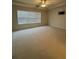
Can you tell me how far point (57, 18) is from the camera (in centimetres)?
866

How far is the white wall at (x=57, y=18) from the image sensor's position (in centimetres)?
762

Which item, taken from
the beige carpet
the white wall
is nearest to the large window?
the white wall

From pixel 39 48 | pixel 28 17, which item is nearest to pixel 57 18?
pixel 28 17

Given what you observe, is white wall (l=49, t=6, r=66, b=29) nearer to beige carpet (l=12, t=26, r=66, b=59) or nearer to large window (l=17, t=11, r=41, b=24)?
large window (l=17, t=11, r=41, b=24)

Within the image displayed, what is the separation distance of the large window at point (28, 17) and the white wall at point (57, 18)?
130 cm

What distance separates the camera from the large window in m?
7.82

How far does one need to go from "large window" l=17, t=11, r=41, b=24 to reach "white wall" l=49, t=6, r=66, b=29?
130 centimetres

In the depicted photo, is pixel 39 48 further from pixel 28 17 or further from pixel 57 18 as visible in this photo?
pixel 57 18
